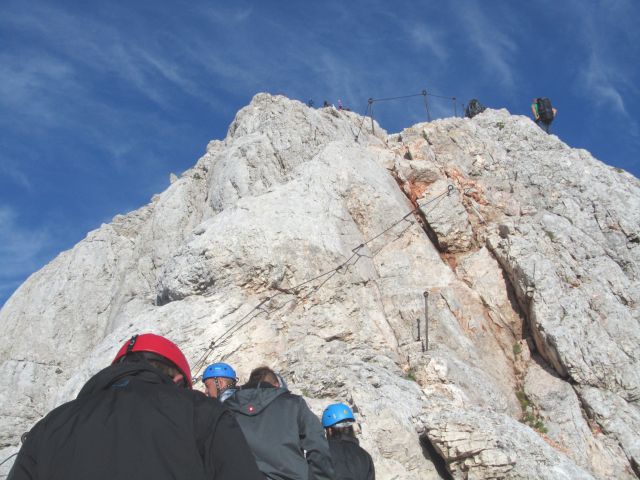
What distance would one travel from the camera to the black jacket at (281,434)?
558 centimetres

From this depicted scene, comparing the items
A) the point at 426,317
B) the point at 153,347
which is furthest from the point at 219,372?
the point at 426,317

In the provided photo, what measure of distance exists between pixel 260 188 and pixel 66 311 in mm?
8526

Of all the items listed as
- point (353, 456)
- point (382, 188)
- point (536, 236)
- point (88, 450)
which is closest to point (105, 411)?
point (88, 450)

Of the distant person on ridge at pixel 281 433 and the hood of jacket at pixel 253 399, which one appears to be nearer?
the distant person on ridge at pixel 281 433

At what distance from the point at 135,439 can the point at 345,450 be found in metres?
4.52

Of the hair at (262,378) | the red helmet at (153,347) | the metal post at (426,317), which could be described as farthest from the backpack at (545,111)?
the red helmet at (153,347)

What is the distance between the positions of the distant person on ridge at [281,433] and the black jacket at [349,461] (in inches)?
31.6

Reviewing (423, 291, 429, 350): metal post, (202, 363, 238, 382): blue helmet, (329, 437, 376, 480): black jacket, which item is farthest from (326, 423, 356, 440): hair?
(423, 291, 429, 350): metal post

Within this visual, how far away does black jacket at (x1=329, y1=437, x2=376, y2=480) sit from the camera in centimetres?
666

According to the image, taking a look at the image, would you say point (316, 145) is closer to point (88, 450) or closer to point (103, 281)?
point (103, 281)

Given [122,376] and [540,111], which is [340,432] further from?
[540,111]

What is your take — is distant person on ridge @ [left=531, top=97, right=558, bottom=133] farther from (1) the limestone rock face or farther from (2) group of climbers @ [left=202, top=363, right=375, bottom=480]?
(2) group of climbers @ [left=202, top=363, right=375, bottom=480]

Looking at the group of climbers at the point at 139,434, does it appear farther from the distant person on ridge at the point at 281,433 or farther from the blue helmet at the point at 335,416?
the blue helmet at the point at 335,416

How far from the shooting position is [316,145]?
24297 millimetres
